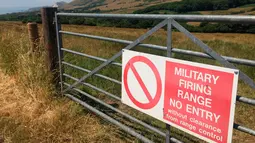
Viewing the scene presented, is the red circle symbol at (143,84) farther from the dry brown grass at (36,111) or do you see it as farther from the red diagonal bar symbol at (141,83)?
the dry brown grass at (36,111)

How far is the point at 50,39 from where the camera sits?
491cm

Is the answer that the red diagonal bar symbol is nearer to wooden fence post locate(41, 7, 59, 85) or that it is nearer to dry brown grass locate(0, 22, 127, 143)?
dry brown grass locate(0, 22, 127, 143)

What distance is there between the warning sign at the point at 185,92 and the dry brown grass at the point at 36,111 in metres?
0.99

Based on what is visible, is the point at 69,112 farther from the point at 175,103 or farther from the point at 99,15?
the point at 175,103

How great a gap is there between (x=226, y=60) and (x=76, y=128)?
2.44m

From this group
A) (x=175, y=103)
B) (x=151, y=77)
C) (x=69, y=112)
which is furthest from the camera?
(x=69, y=112)

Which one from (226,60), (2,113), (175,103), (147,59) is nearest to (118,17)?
(147,59)

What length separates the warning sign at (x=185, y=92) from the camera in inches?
91.4

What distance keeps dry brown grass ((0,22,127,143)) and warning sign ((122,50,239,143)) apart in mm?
989

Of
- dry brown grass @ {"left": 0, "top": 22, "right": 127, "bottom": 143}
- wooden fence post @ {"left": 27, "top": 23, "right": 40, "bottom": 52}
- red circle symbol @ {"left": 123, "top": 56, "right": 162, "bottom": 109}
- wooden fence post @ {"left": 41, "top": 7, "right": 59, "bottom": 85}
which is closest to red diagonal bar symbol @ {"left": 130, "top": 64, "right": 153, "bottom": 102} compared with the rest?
red circle symbol @ {"left": 123, "top": 56, "right": 162, "bottom": 109}

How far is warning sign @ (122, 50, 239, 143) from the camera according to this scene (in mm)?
2320

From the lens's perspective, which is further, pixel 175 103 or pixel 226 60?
pixel 175 103

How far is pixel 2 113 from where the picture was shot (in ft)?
15.0

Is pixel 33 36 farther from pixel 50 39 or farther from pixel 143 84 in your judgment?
pixel 143 84
